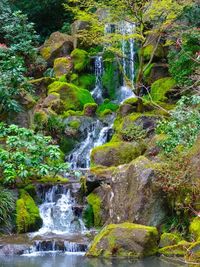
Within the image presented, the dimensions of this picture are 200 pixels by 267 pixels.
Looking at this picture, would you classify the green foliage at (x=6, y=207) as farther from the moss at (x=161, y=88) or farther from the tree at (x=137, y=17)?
the moss at (x=161, y=88)

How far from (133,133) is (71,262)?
25.8 ft

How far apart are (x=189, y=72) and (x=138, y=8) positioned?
3215 millimetres

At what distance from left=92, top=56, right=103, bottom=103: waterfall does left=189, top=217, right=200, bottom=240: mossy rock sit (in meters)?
13.6

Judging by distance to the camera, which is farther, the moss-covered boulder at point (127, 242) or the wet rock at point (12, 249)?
the wet rock at point (12, 249)

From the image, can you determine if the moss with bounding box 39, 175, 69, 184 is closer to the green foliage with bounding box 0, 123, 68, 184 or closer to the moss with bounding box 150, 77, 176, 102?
the green foliage with bounding box 0, 123, 68, 184

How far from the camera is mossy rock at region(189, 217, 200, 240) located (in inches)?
391

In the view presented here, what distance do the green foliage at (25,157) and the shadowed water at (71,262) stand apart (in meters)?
3.41

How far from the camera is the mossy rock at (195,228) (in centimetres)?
993

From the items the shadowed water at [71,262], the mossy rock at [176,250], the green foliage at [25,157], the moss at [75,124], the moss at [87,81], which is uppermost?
the moss at [87,81]

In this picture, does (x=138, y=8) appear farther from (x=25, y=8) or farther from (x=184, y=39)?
(x=25, y=8)

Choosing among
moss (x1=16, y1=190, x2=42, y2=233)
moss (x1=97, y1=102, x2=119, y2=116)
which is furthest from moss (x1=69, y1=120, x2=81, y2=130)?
moss (x1=16, y1=190, x2=42, y2=233)

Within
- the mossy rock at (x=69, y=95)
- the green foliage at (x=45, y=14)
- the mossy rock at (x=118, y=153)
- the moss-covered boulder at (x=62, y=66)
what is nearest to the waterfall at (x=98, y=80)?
the moss-covered boulder at (x=62, y=66)

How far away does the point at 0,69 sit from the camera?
1703 centimetres

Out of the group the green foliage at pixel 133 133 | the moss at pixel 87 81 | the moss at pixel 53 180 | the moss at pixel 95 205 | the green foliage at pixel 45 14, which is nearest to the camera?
the moss at pixel 95 205
